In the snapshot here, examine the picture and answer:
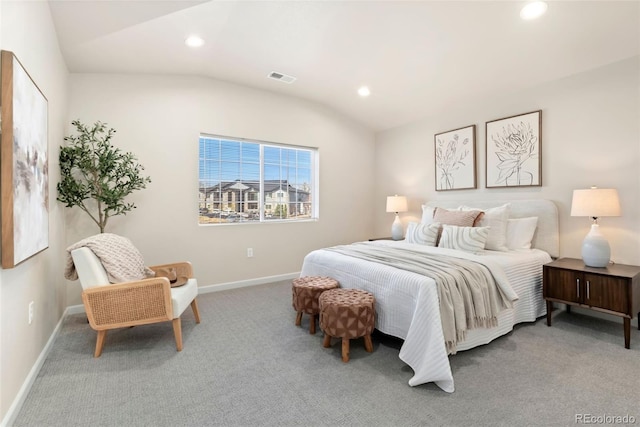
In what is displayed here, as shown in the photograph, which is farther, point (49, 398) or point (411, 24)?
point (411, 24)

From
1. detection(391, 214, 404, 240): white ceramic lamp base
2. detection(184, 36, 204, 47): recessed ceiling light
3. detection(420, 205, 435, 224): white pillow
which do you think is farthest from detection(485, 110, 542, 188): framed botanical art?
detection(184, 36, 204, 47): recessed ceiling light

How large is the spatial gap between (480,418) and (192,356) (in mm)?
1930

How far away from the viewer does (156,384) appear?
1.98 metres

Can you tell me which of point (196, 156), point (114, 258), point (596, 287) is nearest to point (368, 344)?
point (596, 287)

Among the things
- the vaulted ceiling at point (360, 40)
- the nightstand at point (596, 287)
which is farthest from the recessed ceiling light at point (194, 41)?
the nightstand at point (596, 287)

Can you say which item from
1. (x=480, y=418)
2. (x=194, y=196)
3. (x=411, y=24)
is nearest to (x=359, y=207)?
(x=194, y=196)

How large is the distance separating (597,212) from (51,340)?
15.4 ft

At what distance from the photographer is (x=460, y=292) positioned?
222 cm

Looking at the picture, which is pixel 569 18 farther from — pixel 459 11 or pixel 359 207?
pixel 359 207

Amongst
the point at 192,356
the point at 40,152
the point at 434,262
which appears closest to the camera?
the point at 40,152

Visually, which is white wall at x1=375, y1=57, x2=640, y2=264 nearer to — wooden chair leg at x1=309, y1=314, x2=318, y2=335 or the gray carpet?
the gray carpet

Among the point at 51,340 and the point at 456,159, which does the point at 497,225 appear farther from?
the point at 51,340

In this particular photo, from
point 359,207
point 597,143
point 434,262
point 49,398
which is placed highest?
point 597,143

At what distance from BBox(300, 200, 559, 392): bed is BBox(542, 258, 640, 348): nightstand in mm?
164
